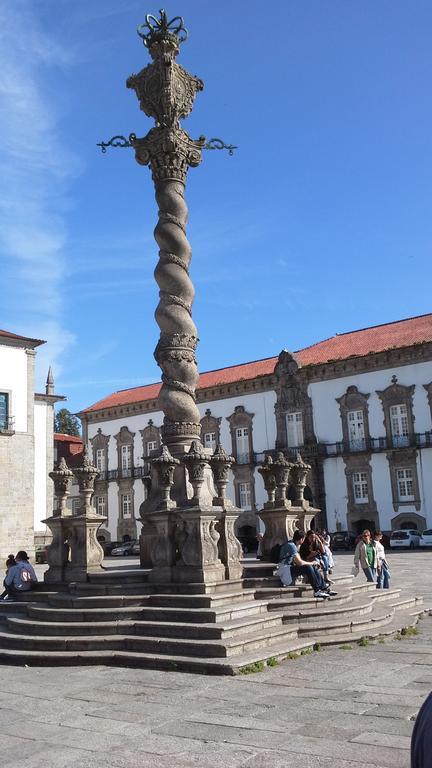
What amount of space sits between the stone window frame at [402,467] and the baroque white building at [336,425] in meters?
0.06

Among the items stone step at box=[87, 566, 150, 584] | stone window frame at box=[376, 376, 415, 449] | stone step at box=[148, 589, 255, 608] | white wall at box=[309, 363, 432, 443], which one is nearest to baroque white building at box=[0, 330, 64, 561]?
white wall at box=[309, 363, 432, 443]

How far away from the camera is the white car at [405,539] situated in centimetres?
3612

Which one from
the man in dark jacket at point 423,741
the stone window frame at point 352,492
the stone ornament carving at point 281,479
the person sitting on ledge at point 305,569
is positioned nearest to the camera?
the man in dark jacket at point 423,741

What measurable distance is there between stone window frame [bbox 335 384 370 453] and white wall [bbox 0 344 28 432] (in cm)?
1859

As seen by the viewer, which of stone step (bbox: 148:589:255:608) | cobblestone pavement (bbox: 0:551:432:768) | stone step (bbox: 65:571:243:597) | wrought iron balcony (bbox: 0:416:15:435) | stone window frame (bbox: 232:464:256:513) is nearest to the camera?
cobblestone pavement (bbox: 0:551:432:768)

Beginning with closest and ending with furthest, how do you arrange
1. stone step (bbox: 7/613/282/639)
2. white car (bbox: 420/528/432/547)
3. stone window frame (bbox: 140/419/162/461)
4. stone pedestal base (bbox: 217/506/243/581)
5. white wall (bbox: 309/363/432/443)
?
stone step (bbox: 7/613/282/639) → stone pedestal base (bbox: 217/506/243/581) → white car (bbox: 420/528/432/547) → white wall (bbox: 309/363/432/443) → stone window frame (bbox: 140/419/162/461)

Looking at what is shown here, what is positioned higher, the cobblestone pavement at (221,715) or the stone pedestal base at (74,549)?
the stone pedestal base at (74,549)

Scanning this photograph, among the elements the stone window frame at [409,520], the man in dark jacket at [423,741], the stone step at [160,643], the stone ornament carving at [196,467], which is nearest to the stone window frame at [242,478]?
A: the stone window frame at [409,520]

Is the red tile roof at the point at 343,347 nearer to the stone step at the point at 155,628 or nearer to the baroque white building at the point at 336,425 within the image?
the baroque white building at the point at 336,425

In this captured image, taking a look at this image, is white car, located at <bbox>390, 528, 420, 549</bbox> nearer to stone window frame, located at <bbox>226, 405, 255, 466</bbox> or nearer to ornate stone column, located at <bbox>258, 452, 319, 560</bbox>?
stone window frame, located at <bbox>226, 405, 255, 466</bbox>

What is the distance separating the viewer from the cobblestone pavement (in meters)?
5.22

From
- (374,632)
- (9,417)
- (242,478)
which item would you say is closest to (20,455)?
(9,417)

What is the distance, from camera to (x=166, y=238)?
1350cm

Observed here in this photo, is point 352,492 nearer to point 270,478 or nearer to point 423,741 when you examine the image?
point 270,478
